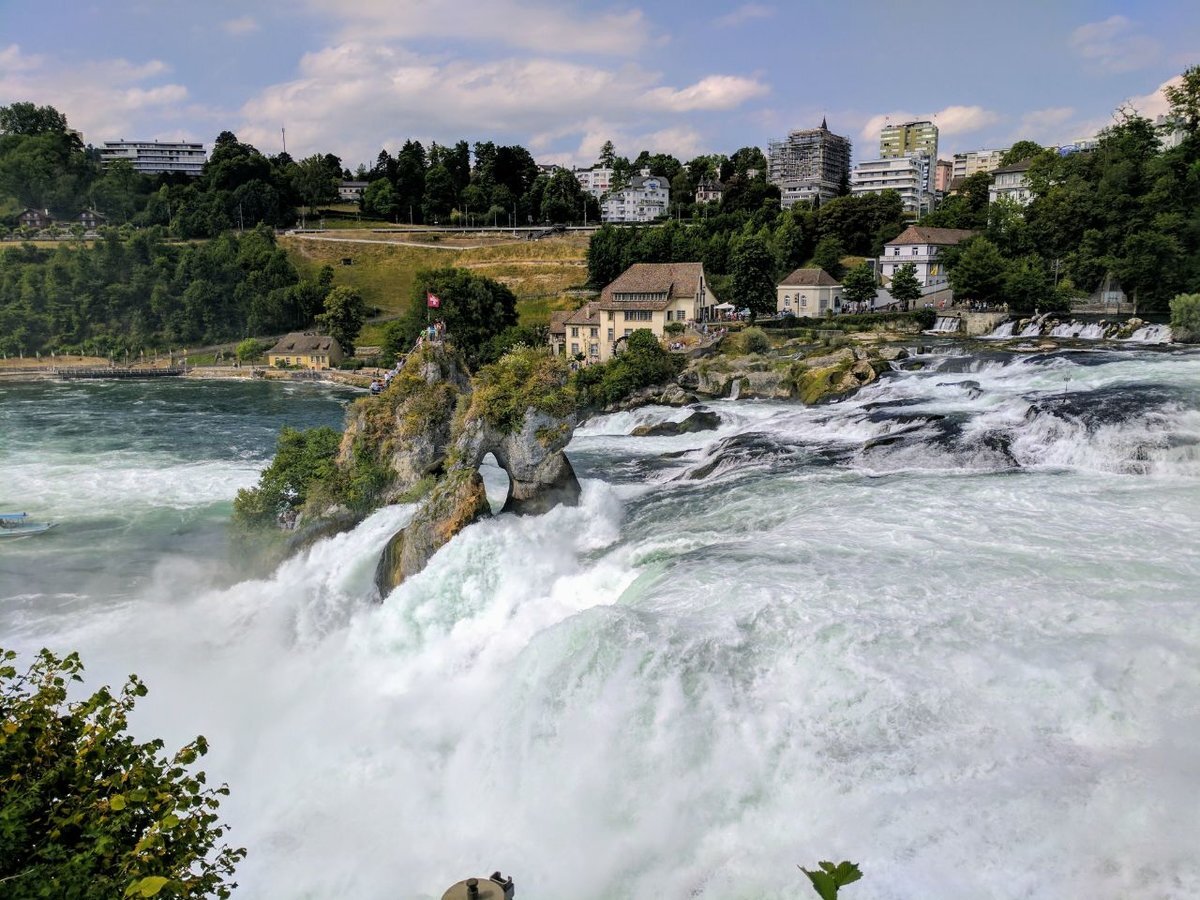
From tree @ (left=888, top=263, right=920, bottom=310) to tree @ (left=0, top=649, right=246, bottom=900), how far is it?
74.6 m

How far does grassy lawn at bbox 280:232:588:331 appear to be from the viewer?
366 feet

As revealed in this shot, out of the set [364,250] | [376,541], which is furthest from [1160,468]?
[364,250]

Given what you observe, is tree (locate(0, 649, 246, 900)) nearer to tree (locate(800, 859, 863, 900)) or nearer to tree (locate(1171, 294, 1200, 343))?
tree (locate(800, 859, 863, 900))

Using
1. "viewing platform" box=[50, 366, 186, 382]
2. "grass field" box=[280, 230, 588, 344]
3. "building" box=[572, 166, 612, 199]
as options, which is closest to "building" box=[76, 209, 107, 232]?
"grass field" box=[280, 230, 588, 344]

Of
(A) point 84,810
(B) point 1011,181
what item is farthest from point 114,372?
(B) point 1011,181

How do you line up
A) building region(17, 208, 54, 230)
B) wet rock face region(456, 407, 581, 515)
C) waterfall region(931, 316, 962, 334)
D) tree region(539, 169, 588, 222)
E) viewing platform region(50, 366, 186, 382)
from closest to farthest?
wet rock face region(456, 407, 581, 515), waterfall region(931, 316, 962, 334), viewing platform region(50, 366, 186, 382), building region(17, 208, 54, 230), tree region(539, 169, 588, 222)

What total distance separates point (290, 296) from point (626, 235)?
42628 millimetres

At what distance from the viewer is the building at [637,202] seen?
150 metres

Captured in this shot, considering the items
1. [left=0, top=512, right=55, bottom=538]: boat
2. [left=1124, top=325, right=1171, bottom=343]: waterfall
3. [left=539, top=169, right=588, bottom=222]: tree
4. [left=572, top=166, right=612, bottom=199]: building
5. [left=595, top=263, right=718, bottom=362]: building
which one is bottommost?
[left=0, top=512, right=55, bottom=538]: boat

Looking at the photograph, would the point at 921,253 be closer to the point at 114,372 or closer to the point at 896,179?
the point at 896,179

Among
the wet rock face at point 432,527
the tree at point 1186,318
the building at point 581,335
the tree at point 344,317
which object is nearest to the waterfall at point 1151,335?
the tree at point 1186,318

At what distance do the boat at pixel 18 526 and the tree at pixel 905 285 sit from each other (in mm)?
66223

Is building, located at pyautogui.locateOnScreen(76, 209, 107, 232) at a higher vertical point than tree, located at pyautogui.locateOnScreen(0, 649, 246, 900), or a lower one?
higher

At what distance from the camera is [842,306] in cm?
7738
